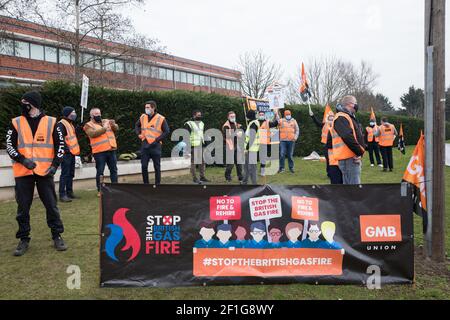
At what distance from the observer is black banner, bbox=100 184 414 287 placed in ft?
14.1

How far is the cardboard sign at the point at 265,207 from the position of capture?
174 inches

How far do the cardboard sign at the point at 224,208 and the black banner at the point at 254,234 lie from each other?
0.04 feet

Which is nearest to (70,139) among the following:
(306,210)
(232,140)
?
(232,140)

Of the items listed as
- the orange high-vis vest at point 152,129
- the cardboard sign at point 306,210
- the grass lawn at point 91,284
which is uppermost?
the orange high-vis vest at point 152,129

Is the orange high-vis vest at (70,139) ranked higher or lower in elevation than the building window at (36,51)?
lower

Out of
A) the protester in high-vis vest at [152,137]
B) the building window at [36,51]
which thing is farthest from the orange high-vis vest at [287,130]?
the building window at [36,51]

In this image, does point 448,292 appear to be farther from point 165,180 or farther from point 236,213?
point 165,180

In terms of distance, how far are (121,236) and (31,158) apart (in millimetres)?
2138

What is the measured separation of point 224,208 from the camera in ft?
14.4

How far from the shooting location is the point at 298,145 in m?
22.6

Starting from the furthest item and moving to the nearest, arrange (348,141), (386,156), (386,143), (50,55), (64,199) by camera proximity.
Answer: (50,55) → (386,143) → (386,156) → (64,199) → (348,141)

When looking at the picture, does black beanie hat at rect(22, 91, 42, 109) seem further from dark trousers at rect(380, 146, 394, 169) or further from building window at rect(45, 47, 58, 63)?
building window at rect(45, 47, 58, 63)

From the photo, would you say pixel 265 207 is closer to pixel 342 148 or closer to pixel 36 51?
pixel 342 148

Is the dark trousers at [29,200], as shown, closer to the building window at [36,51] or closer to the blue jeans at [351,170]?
the blue jeans at [351,170]
